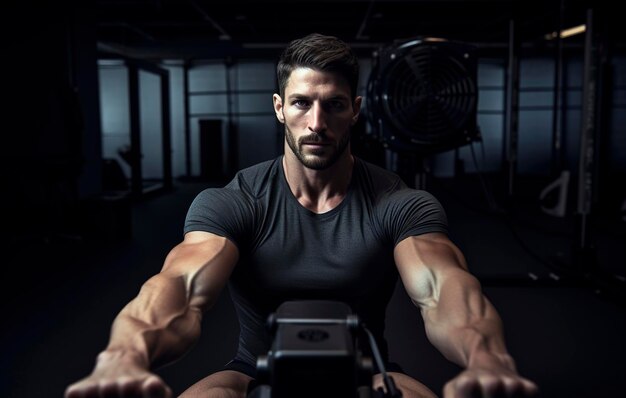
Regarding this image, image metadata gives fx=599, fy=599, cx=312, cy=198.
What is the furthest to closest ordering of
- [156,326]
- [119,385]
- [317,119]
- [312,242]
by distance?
1. [312,242]
2. [317,119]
3. [156,326]
4. [119,385]

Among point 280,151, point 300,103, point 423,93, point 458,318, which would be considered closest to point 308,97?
point 300,103

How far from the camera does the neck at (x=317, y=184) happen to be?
1.38m

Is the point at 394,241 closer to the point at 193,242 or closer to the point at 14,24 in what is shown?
the point at 193,242

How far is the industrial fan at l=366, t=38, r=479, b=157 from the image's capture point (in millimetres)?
1801

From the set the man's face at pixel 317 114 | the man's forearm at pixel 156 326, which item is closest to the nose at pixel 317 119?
the man's face at pixel 317 114

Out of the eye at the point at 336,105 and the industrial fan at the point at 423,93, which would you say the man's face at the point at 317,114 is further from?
the industrial fan at the point at 423,93

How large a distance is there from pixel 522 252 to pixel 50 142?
4056 millimetres

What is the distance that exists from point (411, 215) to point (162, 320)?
58 cm

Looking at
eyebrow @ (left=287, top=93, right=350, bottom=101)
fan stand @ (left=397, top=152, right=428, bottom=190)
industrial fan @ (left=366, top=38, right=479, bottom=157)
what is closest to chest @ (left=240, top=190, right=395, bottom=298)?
eyebrow @ (left=287, top=93, right=350, bottom=101)

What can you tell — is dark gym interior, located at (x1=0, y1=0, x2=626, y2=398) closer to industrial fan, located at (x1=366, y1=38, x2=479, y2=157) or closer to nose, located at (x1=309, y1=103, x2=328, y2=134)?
industrial fan, located at (x1=366, y1=38, x2=479, y2=157)

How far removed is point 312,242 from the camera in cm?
132

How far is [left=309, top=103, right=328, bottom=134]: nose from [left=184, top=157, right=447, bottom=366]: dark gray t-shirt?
216 mm

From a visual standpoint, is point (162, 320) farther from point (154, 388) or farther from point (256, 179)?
point (256, 179)

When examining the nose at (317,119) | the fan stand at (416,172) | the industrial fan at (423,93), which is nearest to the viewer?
the nose at (317,119)
